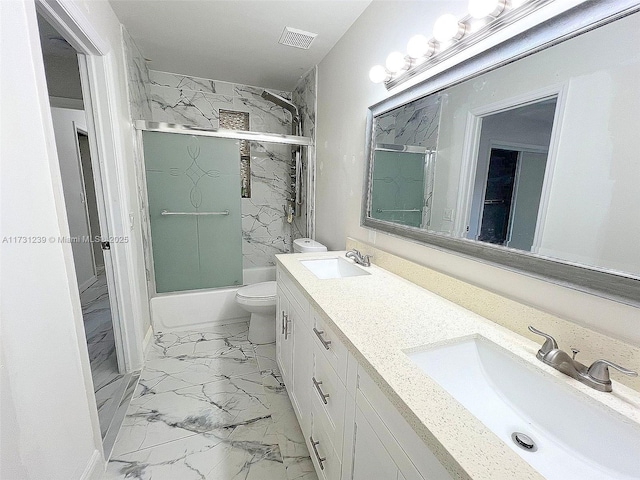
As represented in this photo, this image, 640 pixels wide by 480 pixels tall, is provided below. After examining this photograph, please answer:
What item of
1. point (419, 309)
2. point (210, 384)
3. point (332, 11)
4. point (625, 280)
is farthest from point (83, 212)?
point (625, 280)

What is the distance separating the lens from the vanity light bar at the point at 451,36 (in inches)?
35.6

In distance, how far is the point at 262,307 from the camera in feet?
7.23

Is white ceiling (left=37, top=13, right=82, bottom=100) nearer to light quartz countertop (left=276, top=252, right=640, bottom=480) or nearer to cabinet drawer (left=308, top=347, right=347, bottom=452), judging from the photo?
light quartz countertop (left=276, top=252, right=640, bottom=480)

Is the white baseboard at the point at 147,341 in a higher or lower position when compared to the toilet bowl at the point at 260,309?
lower

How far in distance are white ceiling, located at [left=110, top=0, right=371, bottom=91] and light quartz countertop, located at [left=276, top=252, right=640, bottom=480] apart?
5.48 feet

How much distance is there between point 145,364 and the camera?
6.49 ft

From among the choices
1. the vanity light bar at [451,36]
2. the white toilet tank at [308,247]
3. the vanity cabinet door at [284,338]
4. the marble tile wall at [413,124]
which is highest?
the vanity light bar at [451,36]

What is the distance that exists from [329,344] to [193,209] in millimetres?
2001

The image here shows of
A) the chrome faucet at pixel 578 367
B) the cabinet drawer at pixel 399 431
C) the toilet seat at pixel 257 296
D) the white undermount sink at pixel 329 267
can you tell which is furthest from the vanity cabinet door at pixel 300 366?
the chrome faucet at pixel 578 367

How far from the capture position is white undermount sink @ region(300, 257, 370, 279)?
5.72 feet

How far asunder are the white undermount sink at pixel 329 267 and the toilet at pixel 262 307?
46cm

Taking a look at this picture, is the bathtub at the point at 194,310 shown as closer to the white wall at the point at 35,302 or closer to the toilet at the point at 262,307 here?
the toilet at the point at 262,307

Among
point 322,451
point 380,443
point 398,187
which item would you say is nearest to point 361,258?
point 398,187

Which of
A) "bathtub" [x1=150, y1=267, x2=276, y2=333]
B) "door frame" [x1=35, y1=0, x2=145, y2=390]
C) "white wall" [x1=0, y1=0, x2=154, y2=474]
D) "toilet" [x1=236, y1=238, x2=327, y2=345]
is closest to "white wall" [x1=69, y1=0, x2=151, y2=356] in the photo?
"door frame" [x1=35, y1=0, x2=145, y2=390]
